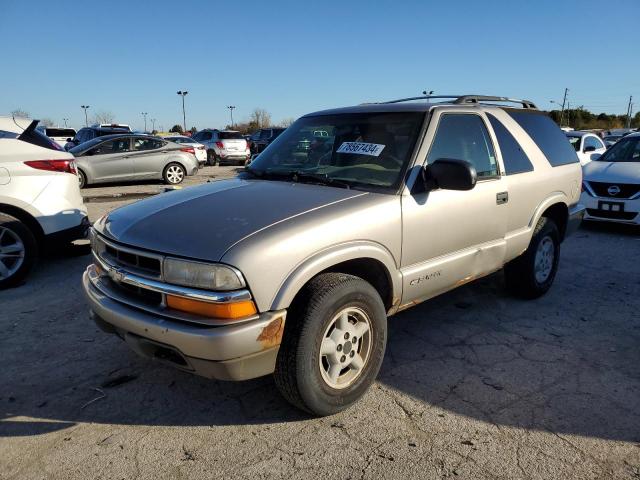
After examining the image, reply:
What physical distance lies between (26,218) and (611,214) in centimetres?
840

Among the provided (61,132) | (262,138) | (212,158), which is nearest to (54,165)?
(212,158)

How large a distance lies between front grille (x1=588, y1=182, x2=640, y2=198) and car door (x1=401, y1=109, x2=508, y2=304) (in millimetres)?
5069

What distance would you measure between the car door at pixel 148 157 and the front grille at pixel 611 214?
36.6ft

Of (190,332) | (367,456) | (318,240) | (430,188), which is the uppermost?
(430,188)

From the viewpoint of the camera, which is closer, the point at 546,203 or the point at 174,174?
the point at 546,203

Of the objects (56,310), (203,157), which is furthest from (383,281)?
(203,157)

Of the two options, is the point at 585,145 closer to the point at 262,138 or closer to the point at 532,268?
the point at 532,268

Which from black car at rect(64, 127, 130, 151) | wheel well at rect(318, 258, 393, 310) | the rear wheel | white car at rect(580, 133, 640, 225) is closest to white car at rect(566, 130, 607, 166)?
white car at rect(580, 133, 640, 225)

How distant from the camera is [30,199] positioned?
16.9 ft

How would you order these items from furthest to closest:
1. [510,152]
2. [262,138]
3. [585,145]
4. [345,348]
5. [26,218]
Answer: [262,138]
[585,145]
[26,218]
[510,152]
[345,348]

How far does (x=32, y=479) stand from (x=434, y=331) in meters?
2.96

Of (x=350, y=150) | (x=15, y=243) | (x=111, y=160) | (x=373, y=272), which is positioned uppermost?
(x=350, y=150)

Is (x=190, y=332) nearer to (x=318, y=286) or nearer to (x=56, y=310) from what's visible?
(x=318, y=286)

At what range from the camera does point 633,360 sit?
358 cm
